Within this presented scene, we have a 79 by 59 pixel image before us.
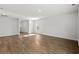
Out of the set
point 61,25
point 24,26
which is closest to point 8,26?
point 24,26

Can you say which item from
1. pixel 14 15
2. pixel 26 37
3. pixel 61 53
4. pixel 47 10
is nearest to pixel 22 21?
pixel 14 15

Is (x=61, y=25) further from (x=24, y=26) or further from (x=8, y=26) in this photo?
(x=8, y=26)

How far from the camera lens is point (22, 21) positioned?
67.4 inches

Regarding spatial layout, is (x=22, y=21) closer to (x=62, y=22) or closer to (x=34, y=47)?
(x=34, y=47)

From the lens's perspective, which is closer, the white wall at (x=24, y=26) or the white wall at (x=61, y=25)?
the white wall at (x=61, y=25)

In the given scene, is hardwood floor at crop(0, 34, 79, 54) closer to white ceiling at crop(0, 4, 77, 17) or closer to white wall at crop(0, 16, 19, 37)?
white wall at crop(0, 16, 19, 37)

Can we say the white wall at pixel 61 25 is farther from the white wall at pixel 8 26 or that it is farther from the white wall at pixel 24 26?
the white wall at pixel 8 26

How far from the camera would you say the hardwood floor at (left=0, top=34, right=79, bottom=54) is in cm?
161

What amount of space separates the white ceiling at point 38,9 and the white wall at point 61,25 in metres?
0.10

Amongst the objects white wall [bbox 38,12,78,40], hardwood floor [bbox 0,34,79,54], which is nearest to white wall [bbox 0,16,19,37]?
hardwood floor [bbox 0,34,79,54]

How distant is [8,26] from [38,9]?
663mm

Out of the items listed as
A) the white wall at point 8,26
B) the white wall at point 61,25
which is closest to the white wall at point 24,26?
the white wall at point 8,26

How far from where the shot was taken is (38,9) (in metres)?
1.65

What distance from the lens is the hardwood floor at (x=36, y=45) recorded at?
161 cm
